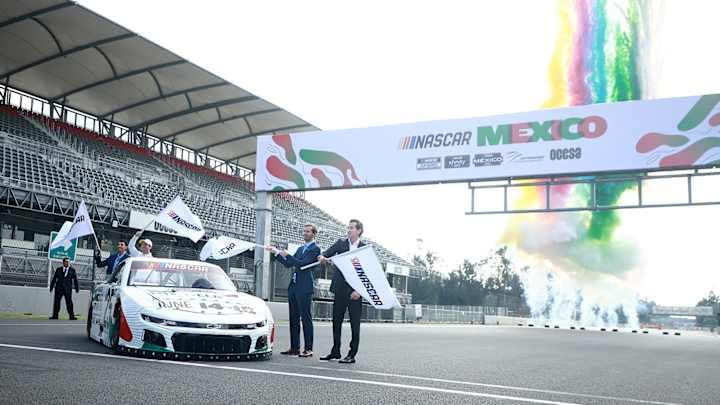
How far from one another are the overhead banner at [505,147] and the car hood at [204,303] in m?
14.0

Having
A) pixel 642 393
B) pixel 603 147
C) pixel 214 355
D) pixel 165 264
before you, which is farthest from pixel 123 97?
pixel 642 393

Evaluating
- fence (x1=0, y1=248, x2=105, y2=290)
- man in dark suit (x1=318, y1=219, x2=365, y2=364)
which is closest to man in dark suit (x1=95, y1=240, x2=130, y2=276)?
man in dark suit (x1=318, y1=219, x2=365, y2=364)

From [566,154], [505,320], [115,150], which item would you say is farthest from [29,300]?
[505,320]

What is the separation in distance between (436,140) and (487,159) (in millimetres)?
1823

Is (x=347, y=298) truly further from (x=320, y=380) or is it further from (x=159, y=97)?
(x=159, y=97)

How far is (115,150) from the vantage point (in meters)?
34.6

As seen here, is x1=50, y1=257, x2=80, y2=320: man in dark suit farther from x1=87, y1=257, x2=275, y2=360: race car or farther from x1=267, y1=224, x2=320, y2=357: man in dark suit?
x1=267, y1=224, x2=320, y2=357: man in dark suit

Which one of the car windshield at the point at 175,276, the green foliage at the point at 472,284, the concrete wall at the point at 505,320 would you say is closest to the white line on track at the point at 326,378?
the car windshield at the point at 175,276

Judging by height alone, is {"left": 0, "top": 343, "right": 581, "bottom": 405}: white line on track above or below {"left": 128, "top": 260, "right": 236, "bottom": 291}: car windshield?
below

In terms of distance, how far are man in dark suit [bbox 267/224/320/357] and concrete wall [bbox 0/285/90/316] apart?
477 inches

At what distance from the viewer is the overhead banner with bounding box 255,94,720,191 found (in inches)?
772

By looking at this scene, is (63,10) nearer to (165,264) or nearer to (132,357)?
(165,264)

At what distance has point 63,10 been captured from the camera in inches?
928

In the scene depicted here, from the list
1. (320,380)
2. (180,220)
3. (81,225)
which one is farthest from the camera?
(81,225)
